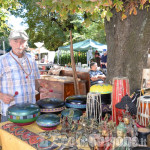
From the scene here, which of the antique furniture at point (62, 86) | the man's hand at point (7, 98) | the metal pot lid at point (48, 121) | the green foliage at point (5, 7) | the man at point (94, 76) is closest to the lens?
the metal pot lid at point (48, 121)

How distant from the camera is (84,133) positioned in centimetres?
126

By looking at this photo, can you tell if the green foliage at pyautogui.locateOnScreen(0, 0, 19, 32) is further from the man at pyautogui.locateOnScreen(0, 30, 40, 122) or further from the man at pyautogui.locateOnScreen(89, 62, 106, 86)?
the man at pyautogui.locateOnScreen(0, 30, 40, 122)

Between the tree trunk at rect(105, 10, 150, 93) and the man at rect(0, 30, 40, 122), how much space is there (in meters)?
1.09

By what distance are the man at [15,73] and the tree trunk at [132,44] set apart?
1.09m

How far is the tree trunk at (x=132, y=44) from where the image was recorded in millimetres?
2287

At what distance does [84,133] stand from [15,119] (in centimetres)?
59

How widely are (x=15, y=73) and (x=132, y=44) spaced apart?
1391 millimetres

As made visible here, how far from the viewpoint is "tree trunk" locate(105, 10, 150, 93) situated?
2.29 meters

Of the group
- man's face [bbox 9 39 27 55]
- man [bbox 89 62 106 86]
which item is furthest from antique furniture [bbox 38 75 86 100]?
man's face [bbox 9 39 27 55]

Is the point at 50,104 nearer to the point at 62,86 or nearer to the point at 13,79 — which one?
the point at 13,79

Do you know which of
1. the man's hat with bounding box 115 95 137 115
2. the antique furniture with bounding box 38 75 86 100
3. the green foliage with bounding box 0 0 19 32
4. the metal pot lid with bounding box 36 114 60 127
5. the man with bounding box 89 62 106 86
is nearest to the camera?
the man's hat with bounding box 115 95 137 115

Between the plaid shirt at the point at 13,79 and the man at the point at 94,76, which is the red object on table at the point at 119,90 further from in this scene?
the man at the point at 94,76

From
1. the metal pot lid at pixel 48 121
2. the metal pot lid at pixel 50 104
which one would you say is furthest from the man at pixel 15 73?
the metal pot lid at pixel 48 121

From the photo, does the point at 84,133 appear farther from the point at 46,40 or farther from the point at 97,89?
the point at 46,40
